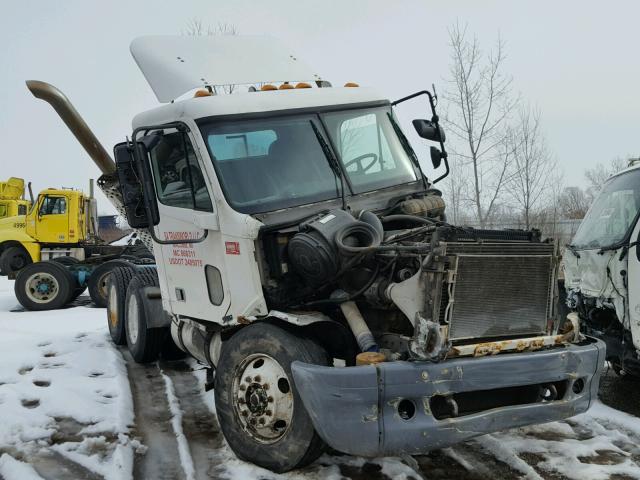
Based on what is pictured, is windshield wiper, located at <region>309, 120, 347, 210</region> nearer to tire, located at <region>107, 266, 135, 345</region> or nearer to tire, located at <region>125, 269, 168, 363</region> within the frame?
tire, located at <region>125, 269, 168, 363</region>

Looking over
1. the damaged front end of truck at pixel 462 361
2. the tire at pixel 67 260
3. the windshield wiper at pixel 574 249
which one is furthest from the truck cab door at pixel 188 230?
the tire at pixel 67 260

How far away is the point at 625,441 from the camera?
15.9 feet

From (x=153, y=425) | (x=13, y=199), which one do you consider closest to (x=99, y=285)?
(x=153, y=425)

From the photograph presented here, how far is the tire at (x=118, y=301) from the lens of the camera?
857cm

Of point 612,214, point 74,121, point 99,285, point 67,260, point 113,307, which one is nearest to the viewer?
point 612,214

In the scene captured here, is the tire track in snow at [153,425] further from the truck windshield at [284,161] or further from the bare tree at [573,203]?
the bare tree at [573,203]

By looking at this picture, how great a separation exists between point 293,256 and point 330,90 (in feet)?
5.74

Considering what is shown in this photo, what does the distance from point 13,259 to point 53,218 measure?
5.42 ft

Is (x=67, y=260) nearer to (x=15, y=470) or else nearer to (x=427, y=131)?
(x=15, y=470)

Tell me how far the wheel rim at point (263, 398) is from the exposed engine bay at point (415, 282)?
467mm

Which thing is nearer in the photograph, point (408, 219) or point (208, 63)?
point (408, 219)

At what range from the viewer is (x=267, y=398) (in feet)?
13.8

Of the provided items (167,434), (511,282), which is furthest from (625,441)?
(167,434)

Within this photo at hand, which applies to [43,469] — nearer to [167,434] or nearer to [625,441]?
[167,434]
